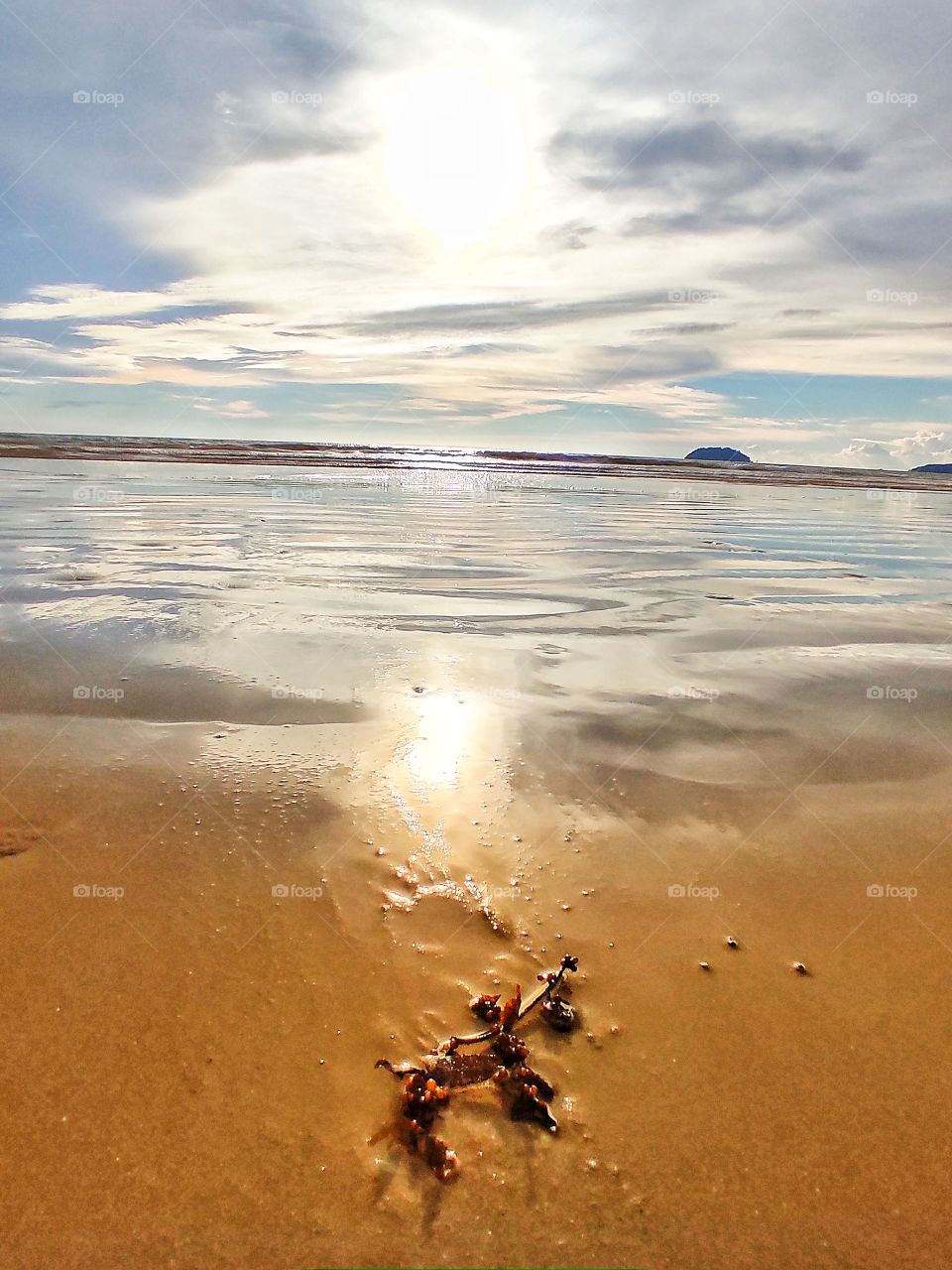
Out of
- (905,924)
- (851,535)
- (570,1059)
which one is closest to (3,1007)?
(570,1059)

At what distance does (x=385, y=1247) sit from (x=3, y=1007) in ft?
5.73

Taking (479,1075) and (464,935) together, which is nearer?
(479,1075)

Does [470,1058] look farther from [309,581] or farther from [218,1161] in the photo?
[309,581]

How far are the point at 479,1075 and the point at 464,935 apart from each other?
29.2 inches

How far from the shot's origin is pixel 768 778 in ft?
15.7

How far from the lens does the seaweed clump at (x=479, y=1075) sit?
2303 mm

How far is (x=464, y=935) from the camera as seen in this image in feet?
10.6

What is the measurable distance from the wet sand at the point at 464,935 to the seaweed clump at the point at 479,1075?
6 centimetres

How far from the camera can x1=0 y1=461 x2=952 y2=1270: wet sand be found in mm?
2152

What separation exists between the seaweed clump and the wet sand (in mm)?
64

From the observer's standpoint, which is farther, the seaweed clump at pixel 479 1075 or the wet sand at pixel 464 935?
the seaweed clump at pixel 479 1075

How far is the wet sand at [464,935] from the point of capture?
2152 mm

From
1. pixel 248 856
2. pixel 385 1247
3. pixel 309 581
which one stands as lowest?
pixel 385 1247

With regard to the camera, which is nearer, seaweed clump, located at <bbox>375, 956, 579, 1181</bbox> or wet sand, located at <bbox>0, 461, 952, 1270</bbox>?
wet sand, located at <bbox>0, 461, 952, 1270</bbox>
